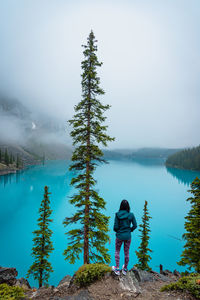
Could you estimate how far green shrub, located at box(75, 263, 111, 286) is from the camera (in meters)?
6.53

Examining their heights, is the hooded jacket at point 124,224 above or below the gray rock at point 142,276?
above

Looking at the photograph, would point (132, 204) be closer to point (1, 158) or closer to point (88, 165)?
point (88, 165)

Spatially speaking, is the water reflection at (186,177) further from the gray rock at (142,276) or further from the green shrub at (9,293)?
the green shrub at (9,293)

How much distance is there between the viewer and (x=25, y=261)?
25875 mm

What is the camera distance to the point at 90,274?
21.8 ft

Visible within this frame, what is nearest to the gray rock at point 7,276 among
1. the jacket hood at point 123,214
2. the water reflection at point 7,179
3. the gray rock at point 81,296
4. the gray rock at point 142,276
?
the gray rock at point 81,296

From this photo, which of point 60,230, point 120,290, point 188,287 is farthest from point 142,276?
point 60,230

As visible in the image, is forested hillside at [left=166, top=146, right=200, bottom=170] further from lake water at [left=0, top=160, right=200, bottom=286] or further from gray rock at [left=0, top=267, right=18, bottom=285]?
gray rock at [left=0, top=267, right=18, bottom=285]

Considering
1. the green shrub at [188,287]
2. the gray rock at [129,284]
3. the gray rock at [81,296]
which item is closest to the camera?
the green shrub at [188,287]

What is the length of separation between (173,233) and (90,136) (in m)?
39.7

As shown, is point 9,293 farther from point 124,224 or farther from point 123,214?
point 123,214

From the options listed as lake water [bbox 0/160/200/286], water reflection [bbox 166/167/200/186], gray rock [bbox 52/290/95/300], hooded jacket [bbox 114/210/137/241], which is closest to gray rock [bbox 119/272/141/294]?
gray rock [bbox 52/290/95/300]

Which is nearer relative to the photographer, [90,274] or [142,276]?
[90,274]

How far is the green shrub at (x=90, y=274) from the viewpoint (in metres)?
6.53
